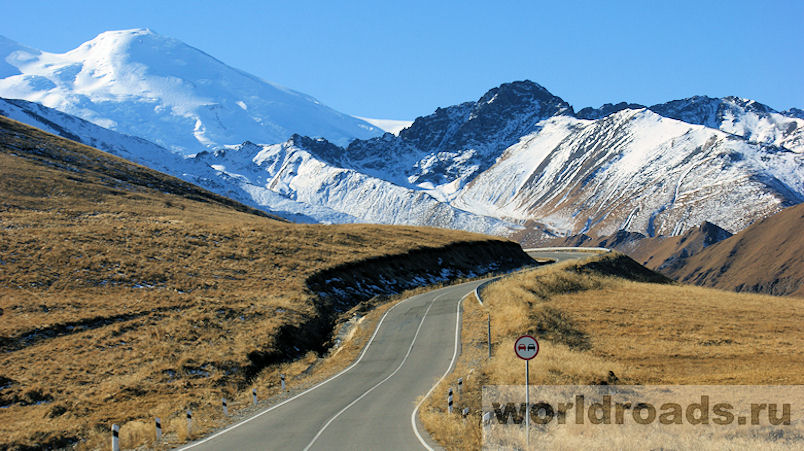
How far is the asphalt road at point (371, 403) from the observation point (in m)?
18.0

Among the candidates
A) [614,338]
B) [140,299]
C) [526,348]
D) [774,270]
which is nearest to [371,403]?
[526,348]

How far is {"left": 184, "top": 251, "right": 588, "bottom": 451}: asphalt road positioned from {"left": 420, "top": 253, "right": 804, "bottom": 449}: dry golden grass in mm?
950

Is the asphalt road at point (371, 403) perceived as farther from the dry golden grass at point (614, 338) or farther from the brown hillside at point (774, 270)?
the brown hillside at point (774, 270)

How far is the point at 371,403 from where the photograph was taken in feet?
74.7

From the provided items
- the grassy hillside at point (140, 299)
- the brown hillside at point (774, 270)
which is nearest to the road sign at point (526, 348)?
the grassy hillside at point (140, 299)

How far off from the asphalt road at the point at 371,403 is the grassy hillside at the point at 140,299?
102 inches

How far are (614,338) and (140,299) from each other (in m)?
25.9

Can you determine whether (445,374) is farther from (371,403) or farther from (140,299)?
(140,299)

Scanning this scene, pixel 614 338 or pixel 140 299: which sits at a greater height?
pixel 614 338

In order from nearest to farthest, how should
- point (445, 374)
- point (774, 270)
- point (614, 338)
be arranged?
point (445, 374), point (614, 338), point (774, 270)

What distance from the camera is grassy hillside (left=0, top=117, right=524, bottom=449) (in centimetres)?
2436

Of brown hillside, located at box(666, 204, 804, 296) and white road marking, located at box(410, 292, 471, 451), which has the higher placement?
brown hillside, located at box(666, 204, 804, 296)

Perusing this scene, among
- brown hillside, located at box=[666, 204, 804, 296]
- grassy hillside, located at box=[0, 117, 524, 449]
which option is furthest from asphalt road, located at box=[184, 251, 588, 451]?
brown hillside, located at box=[666, 204, 804, 296]

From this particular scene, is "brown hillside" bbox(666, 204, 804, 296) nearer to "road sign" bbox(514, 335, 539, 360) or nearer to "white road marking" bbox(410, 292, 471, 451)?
"white road marking" bbox(410, 292, 471, 451)
